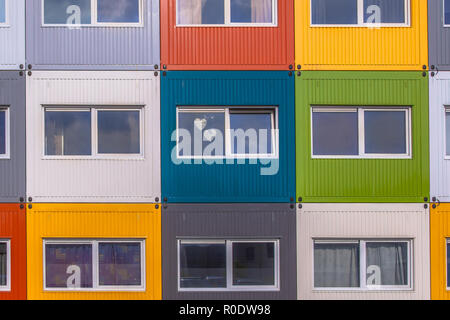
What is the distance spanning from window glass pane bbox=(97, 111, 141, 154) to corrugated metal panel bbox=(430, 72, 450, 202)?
17.6ft

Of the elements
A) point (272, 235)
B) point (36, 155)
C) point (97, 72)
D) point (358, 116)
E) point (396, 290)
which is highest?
point (97, 72)

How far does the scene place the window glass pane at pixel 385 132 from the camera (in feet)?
25.5

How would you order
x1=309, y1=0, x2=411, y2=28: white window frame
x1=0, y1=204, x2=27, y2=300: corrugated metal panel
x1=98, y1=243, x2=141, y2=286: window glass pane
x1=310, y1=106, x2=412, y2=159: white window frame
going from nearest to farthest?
x1=0, y1=204, x2=27, y2=300: corrugated metal panel → x1=98, y1=243, x2=141, y2=286: window glass pane → x1=310, y1=106, x2=412, y2=159: white window frame → x1=309, y1=0, x2=411, y2=28: white window frame

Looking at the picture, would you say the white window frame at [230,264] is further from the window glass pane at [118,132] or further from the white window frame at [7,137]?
the white window frame at [7,137]

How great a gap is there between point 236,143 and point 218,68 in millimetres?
1407

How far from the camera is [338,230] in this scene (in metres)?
7.60

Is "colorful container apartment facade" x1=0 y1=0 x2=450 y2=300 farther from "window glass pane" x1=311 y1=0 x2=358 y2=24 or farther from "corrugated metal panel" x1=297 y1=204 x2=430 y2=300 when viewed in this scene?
"window glass pane" x1=311 y1=0 x2=358 y2=24

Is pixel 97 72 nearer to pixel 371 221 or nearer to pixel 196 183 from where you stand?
pixel 196 183

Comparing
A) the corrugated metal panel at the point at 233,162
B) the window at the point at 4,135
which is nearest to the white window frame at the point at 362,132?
the corrugated metal panel at the point at 233,162

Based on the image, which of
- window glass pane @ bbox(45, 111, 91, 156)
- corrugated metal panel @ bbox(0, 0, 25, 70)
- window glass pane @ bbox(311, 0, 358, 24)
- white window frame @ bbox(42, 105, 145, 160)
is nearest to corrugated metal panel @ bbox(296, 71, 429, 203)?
window glass pane @ bbox(311, 0, 358, 24)

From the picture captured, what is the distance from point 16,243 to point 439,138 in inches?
308

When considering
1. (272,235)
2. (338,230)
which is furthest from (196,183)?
(338,230)

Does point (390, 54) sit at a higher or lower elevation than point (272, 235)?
higher

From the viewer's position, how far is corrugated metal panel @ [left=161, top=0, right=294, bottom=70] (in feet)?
25.3
